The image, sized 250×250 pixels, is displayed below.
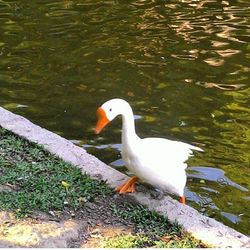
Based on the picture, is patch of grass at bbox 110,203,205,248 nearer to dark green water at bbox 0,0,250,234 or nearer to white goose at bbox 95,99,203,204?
white goose at bbox 95,99,203,204

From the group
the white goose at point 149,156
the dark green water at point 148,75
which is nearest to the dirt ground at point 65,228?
the white goose at point 149,156

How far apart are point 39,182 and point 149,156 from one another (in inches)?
33.3

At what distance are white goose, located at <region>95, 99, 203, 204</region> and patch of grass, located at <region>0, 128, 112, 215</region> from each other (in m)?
0.40

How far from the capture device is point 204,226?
162 inches

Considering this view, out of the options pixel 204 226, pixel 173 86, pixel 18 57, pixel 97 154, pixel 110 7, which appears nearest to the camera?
pixel 204 226

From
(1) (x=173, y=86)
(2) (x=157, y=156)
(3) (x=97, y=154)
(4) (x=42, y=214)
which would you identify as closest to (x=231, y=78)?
(1) (x=173, y=86)

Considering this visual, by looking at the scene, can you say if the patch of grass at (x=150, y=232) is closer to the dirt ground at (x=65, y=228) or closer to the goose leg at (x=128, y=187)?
the dirt ground at (x=65, y=228)

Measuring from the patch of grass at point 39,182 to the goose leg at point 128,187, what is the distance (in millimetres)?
86

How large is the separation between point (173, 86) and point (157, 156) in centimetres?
328

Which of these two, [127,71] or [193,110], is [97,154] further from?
[127,71]

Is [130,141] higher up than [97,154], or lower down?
higher up

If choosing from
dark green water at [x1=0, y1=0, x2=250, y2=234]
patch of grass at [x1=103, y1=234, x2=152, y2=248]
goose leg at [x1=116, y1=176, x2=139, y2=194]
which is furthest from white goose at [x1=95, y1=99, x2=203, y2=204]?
dark green water at [x1=0, y1=0, x2=250, y2=234]

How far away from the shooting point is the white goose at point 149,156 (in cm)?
422

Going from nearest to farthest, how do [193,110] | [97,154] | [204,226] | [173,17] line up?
[204,226] → [97,154] → [193,110] → [173,17]
